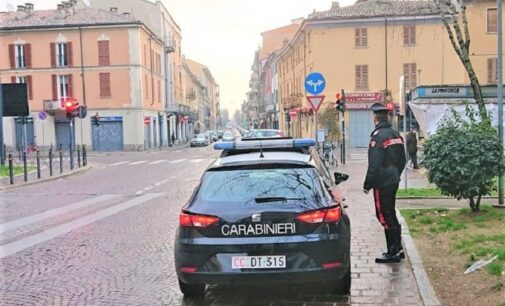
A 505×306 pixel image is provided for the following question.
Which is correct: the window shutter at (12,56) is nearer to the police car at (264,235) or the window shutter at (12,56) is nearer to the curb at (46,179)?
the curb at (46,179)

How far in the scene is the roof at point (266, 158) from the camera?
5.84m

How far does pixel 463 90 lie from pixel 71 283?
19.7 m

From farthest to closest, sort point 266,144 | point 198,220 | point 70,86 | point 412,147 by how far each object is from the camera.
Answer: point 70,86 < point 412,147 < point 266,144 < point 198,220

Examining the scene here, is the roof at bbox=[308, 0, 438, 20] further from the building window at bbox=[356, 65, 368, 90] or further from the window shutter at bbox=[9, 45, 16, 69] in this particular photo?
the window shutter at bbox=[9, 45, 16, 69]

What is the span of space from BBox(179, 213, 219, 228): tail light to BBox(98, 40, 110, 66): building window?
48406 millimetres

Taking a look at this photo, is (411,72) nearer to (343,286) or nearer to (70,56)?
(70,56)

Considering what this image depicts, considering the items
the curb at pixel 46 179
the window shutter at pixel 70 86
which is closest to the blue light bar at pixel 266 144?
the curb at pixel 46 179

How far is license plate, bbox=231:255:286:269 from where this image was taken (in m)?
5.23

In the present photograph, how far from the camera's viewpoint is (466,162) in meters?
9.15

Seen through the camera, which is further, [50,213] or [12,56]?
[12,56]

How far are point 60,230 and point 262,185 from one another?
6.12 metres

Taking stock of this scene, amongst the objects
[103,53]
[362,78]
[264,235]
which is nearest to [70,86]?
[103,53]

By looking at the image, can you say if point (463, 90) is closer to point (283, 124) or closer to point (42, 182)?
point (42, 182)

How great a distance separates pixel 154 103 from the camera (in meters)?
58.7
